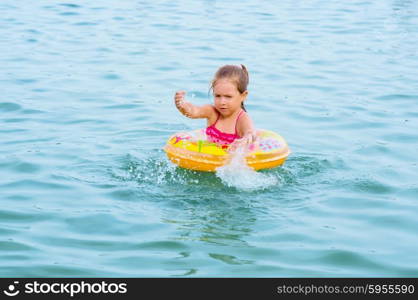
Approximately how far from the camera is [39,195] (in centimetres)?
695

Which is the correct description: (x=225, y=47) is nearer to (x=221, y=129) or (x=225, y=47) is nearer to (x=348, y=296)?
(x=221, y=129)

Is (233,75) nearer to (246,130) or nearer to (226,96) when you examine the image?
(226,96)

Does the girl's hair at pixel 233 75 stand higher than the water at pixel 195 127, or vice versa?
the girl's hair at pixel 233 75

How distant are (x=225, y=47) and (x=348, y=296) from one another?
8347 mm

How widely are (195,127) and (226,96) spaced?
1966 millimetres

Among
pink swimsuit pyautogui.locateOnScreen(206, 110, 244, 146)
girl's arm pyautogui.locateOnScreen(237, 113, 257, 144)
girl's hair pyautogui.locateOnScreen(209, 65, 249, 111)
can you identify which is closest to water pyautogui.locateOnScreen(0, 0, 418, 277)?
girl's arm pyautogui.locateOnScreen(237, 113, 257, 144)

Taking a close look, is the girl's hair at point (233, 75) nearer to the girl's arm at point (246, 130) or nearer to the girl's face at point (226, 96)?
the girl's face at point (226, 96)

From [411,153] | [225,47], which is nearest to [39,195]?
[411,153]

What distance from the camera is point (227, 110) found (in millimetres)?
7586

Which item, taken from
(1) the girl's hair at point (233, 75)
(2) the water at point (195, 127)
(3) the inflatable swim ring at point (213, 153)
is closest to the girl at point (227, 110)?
(1) the girl's hair at point (233, 75)

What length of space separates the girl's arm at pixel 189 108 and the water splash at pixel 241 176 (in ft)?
1.69

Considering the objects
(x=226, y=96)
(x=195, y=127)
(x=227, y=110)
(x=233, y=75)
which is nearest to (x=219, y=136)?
(x=227, y=110)

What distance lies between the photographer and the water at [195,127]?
5.85 meters

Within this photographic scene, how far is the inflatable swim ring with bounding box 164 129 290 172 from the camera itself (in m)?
7.31
